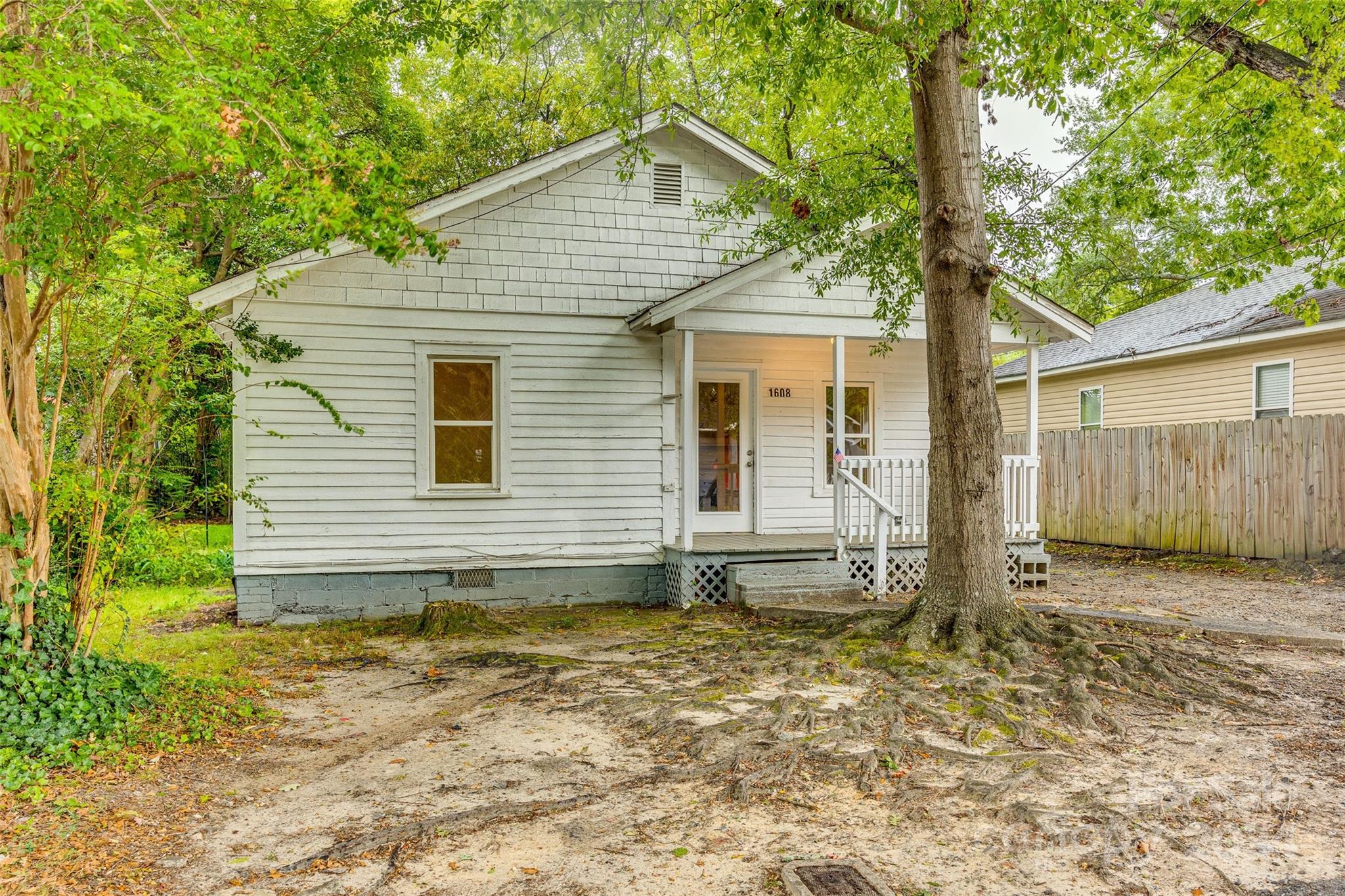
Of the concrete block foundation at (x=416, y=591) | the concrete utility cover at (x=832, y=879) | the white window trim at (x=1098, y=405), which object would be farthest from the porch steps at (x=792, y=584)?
the white window trim at (x=1098, y=405)

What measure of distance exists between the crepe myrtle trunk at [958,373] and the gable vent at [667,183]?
4.15m

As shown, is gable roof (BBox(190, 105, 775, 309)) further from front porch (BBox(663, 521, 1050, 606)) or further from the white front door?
front porch (BBox(663, 521, 1050, 606))

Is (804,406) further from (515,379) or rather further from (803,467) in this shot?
(515,379)

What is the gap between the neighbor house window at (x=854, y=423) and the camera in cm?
1248

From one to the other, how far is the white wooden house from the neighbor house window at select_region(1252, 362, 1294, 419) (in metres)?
6.86

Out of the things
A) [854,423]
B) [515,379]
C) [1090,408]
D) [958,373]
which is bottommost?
[854,423]

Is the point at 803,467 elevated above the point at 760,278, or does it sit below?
below

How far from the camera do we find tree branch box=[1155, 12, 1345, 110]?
948 cm

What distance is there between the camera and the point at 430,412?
33.5 ft

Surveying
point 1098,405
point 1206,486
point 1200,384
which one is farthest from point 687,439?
point 1098,405

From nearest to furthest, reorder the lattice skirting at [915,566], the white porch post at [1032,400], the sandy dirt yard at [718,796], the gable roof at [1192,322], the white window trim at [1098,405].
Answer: the sandy dirt yard at [718,796], the lattice skirting at [915,566], the white porch post at [1032,400], the gable roof at [1192,322], the white window trim at [1098,405]

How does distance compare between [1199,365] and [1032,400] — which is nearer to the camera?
[1032,400]

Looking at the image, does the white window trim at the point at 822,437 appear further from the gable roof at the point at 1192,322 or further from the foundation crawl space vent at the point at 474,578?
the gable roof at the point at 1192,322

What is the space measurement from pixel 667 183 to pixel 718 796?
8.38 metres
